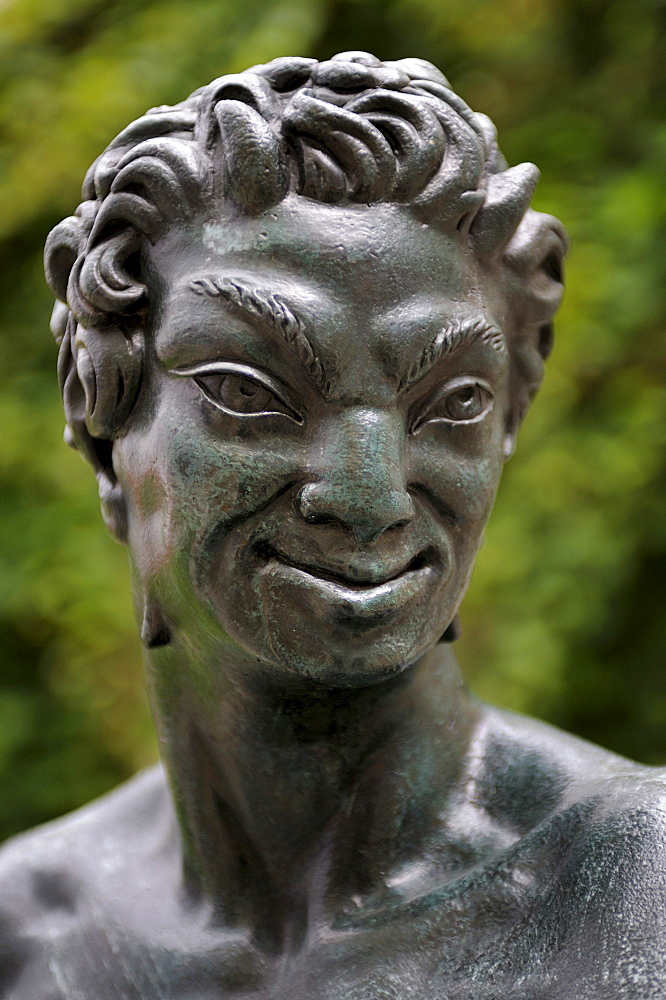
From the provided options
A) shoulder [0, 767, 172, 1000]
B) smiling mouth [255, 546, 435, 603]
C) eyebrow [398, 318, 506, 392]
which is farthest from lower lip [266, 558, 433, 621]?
shoulder [0, 767, 172, 1000]

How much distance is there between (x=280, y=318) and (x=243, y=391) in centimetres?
10

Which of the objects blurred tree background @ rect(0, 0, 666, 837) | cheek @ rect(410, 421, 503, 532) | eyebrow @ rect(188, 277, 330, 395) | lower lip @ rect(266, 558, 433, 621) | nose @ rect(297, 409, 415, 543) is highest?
eyebrow @ rect(188, 277, 330, 395)

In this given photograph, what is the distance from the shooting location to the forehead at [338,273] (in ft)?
5.12

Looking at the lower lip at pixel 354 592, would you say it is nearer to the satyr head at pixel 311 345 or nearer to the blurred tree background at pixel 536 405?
the satyr head at pixel 311 345

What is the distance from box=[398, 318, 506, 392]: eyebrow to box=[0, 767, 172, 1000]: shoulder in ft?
3.11

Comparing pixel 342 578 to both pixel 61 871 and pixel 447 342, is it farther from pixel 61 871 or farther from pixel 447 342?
pixel 61 871

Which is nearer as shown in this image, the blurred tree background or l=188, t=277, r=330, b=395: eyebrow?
l=188, t=277, r=330, b=395: eyebrow

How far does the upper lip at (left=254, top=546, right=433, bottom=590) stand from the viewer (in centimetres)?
157

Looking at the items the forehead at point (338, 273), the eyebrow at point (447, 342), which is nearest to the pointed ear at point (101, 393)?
the forehead at point (338, 273)

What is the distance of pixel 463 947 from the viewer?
1.73 meters

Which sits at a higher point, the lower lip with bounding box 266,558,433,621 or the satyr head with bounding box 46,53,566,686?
the satyr head with bounding box 46,53,566,686

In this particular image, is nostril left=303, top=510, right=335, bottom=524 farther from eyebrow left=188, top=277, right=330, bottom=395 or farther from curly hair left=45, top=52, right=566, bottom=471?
curly hair left=45, top=52, right=566, bottom=471

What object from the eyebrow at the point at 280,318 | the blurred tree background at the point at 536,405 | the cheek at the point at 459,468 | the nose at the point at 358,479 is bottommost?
the blurred tree background at the point at 536,405

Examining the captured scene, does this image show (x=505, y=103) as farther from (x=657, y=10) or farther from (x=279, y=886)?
(x=279, y=886)
